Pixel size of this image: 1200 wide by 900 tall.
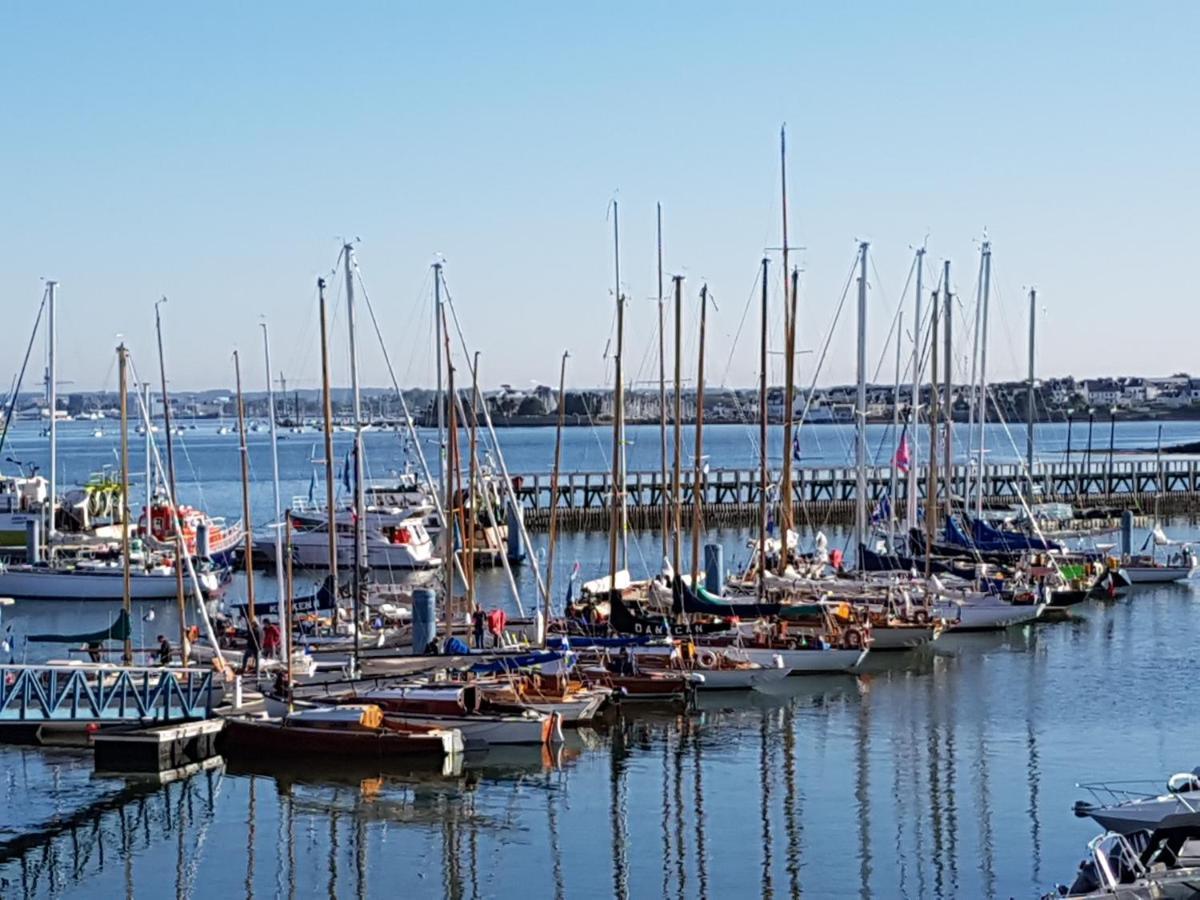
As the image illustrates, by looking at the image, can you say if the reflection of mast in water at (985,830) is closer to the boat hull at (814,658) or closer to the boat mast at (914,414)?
the boat hull at (814,658)

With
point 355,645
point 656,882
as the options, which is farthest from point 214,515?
point 656,882

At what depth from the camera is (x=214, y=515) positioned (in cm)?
10850

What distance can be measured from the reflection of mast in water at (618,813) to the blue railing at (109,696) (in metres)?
7.60

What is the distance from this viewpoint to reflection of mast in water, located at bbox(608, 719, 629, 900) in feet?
85.8

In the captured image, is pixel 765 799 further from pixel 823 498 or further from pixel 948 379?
pixel 823 498

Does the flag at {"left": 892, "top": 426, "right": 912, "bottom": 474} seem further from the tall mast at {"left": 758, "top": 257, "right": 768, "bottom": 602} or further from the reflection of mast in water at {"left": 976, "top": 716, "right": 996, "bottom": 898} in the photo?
the reflection of mast in water at {"left": 976, "top": 716, "right": 996, "bottom": 898}

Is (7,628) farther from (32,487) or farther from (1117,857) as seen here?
(1117,857)

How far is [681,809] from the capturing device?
3025 centimetres

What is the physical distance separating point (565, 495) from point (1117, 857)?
72733mm

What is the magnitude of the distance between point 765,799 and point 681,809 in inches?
60.1

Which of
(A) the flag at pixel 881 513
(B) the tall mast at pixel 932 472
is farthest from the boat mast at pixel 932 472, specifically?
(A) the flag at pixel 881 513

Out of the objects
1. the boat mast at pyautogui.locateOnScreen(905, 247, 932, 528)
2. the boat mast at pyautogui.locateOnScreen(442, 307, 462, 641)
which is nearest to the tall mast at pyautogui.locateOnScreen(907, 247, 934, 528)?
the boat mast at pyautogui.locateOnScreen(905, 247, 932, 528)

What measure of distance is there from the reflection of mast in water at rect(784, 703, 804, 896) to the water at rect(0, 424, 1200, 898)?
0.07 m

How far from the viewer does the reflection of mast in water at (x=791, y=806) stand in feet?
86.2
